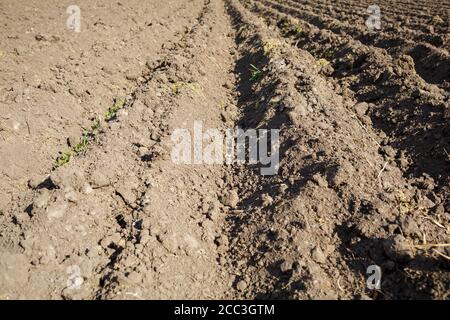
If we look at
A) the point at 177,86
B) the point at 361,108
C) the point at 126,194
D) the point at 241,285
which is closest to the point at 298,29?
the point at 361,108

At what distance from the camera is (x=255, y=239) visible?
2738 mm

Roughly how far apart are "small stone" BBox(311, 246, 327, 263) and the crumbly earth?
14 millimetres

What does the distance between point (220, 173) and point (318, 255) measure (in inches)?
54.9

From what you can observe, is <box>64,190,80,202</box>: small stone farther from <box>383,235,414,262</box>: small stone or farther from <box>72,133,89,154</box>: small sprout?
<box>383,235,414,262</box>: small stone

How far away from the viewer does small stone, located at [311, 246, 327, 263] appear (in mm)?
2465

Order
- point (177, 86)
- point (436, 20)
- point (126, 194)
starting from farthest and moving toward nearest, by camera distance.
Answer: point (436, 20) → point (177, 86) → point (126, 194)

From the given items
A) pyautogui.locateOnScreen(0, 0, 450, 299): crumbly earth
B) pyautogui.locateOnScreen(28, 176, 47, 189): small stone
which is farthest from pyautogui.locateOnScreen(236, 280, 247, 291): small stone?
pyautogui.locateOnScreen(28, 176, 47, 189): small stone

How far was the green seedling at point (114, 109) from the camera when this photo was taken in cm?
425

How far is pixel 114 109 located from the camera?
14.4ft

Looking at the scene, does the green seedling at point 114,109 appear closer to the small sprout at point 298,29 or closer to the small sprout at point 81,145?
the small sprout at point 81,145

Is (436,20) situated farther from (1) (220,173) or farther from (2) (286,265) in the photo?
(2) (286,265)

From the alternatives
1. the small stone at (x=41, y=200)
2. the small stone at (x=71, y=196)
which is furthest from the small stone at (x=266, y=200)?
the small stone at (x=41, y=200)
